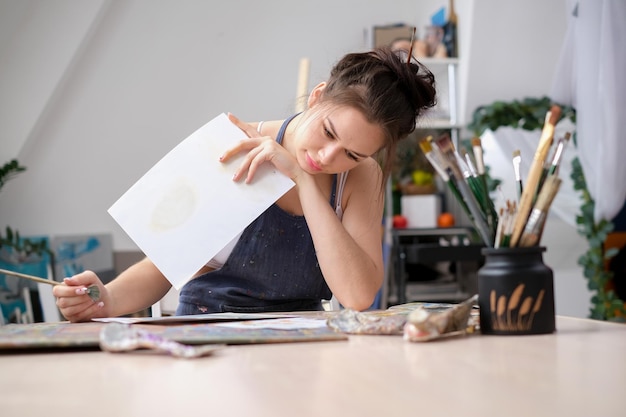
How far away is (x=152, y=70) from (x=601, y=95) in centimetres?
255

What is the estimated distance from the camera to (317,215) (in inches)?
51.5

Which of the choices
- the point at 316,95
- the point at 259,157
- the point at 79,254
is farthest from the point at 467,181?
the point at 79,254

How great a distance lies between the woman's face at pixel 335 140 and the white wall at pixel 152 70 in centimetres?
320

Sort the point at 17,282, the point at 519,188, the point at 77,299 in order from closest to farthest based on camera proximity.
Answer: the point at 519,188 < the point at 77,299 < the point at 17,282

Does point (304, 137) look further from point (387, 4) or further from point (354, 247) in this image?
point (387, 4)

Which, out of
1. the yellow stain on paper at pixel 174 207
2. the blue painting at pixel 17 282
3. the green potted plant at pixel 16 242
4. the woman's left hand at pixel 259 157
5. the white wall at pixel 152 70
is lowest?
the blue painting at pixel 17 282

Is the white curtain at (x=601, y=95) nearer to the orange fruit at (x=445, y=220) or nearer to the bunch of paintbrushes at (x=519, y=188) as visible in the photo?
the orange fruit at (x=445, y=220)

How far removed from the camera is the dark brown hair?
132 centimetres

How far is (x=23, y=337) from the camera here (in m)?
0.86

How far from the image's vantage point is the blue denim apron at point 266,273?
1.45 meters

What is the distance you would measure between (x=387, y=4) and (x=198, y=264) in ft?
13.9

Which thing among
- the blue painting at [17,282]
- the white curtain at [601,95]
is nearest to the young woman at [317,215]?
the white curtain at [601,95]

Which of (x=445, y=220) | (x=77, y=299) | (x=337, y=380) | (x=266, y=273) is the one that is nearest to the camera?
(x=337, y=380)

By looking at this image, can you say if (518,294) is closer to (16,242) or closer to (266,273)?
(266,273)
